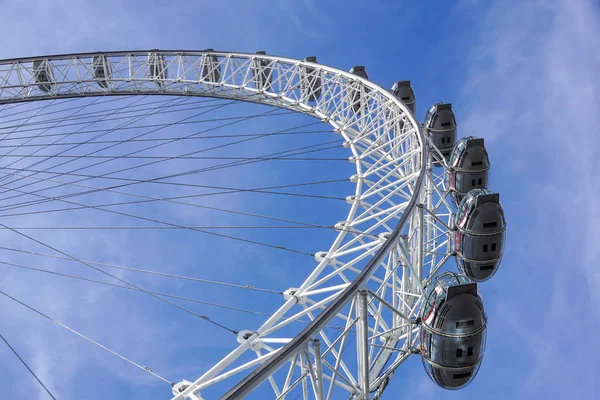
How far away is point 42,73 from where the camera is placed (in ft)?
103

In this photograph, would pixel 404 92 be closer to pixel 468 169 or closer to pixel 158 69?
pixel 468 169

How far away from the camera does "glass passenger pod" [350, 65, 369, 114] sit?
2335 centimetres

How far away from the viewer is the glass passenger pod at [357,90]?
2335cm

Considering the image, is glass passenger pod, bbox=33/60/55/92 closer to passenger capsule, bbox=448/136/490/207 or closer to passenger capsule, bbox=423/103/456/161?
passenger capsule, bbox=423/103/456/161

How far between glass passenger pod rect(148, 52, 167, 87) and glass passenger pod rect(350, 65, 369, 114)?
10740 mm

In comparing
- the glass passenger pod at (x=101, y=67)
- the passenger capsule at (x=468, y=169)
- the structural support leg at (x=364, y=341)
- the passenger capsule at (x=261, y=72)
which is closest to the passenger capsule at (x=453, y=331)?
the structural support leg at (x=364, y=341)

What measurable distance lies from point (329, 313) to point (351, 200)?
827 centimetres

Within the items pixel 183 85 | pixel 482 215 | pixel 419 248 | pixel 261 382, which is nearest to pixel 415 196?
pixel 419 248

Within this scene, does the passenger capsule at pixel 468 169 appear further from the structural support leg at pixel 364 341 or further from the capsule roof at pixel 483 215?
the structural support leg at pixel 364 341

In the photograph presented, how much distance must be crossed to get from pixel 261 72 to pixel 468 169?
1333 centimetres

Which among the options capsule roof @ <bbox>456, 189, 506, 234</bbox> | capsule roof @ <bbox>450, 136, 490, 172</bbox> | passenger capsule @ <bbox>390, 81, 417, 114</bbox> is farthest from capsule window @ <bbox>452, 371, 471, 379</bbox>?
passenger capsule @ <bbox>390, 81, 417, 114</bbox>

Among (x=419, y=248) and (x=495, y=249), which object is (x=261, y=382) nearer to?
(x=419, y=248)

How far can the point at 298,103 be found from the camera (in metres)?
26.6

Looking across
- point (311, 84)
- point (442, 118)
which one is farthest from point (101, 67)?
point (442, 118)
